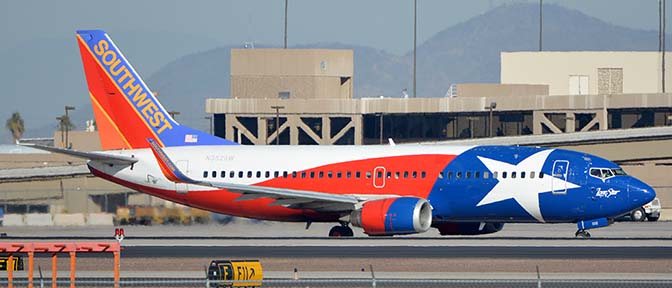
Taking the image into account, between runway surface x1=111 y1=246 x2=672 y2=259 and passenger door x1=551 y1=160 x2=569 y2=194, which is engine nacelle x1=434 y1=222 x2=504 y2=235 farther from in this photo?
runway surface x1=111 y1=246 x2=672 y2=259

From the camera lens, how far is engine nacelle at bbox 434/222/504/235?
49.4 m

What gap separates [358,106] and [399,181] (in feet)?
187

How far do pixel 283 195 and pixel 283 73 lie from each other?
6483 cm

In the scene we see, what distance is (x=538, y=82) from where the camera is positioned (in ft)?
423

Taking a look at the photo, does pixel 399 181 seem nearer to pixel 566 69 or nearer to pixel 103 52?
pixel 103 52

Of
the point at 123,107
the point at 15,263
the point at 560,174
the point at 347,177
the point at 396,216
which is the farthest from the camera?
the point at 123,107

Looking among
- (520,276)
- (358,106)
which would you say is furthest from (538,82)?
(520,276)

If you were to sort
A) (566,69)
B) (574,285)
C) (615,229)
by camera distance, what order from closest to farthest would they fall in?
(574,285) → (615,229) → (566,69)

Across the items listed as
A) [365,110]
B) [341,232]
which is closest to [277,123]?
[365,110]

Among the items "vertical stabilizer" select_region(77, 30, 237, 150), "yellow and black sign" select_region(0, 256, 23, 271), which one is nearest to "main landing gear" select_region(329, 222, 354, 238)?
"vertical stabilizer" select_region(77, 30, 237, 150)

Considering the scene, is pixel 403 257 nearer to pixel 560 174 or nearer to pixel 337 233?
pixel 560 174

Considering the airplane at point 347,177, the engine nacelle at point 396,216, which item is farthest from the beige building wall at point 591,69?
the engine nacelle at point 396,216

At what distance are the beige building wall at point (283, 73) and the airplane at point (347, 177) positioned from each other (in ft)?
188

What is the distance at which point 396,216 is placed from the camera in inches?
1791
